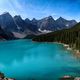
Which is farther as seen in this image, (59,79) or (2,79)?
(59,79)

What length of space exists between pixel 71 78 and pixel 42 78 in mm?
7741

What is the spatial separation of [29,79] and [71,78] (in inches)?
428

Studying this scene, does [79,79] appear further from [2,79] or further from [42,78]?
[2,79]

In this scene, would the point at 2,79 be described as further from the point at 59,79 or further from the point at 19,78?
the point at 59,79

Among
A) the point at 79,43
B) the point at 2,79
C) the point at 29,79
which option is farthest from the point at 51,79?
the point at 79,43

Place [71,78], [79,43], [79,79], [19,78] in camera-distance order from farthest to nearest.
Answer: [79,43]
[19,78]
[71,78]
[79,79]

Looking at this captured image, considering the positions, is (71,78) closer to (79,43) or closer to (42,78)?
(42,78)

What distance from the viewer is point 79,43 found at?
145 m

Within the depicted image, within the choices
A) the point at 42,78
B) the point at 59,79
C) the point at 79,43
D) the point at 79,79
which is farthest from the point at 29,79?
the point at 79,43

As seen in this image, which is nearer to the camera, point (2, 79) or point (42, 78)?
point (2, 79)

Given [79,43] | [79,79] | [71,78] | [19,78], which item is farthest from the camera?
[79,43]

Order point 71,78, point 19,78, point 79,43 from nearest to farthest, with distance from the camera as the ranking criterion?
point 71,78, point 19,78, point 79,43

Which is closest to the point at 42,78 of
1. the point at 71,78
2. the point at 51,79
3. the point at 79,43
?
the point at 51,79

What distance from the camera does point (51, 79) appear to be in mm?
59469
